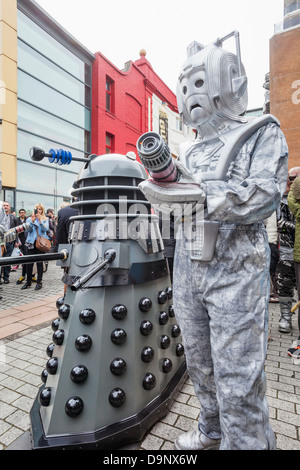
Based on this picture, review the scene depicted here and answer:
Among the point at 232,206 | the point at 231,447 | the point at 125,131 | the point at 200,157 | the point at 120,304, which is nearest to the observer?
the point at 232,206

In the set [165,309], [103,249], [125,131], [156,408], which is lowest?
[156,408]

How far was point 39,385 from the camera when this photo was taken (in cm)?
237

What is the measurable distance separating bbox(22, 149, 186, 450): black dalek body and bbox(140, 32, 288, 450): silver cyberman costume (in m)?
0.52

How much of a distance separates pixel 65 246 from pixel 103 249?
0.35 m

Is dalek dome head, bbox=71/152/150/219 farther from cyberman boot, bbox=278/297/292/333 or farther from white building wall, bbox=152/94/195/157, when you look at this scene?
white building wall, bbox=152/94/195/157

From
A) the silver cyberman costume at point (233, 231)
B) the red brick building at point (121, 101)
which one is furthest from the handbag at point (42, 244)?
the red brick building at point (121, 101)

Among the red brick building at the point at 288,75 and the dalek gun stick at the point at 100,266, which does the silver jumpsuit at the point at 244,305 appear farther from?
the red brick building at the point at 288,75

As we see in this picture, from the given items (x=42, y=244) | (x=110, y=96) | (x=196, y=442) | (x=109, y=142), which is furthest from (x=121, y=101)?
(x=196, y=442)

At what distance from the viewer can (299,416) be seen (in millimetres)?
1954

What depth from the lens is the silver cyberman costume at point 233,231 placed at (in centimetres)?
112

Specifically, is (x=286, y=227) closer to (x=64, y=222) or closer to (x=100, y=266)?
(x=100, y=266)
